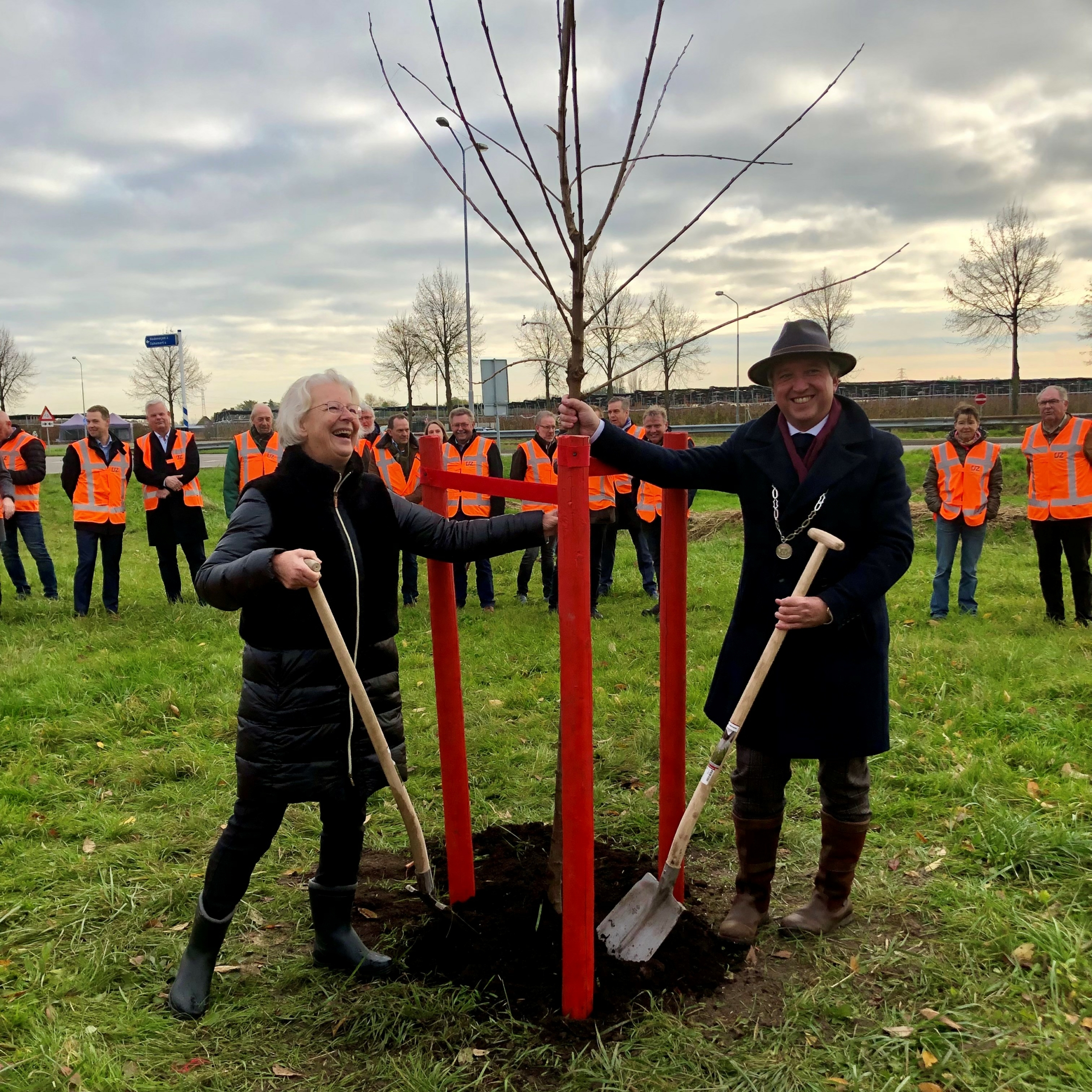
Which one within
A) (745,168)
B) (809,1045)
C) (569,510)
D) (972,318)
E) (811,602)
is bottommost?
(809,1045)

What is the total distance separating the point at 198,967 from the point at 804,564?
2844 millimetres

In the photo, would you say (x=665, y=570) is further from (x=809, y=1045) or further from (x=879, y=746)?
(x=809, y=1045)

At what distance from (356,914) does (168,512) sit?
7276mm


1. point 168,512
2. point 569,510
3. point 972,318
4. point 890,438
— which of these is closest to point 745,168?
point 890,438

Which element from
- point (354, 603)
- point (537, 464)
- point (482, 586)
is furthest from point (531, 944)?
point (537, 464)

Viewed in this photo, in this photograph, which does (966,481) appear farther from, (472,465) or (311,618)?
(311,618)

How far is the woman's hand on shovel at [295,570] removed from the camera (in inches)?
107

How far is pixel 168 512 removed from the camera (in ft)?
32.6

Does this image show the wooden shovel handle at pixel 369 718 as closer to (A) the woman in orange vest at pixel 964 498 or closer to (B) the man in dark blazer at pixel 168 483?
(B) the man in dark blazer at pixel 168 483

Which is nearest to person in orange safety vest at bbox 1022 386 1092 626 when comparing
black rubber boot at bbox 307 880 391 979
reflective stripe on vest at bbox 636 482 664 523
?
reflective stripe on vest at bbox 636 482 664 523

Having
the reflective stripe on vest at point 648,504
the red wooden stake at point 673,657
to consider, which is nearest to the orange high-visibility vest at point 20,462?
the reflective stripe on vest at point 648,504

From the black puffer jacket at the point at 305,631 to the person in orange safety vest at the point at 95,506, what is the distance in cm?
774

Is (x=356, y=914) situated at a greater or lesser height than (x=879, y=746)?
lesser

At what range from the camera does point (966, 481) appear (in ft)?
31.2
